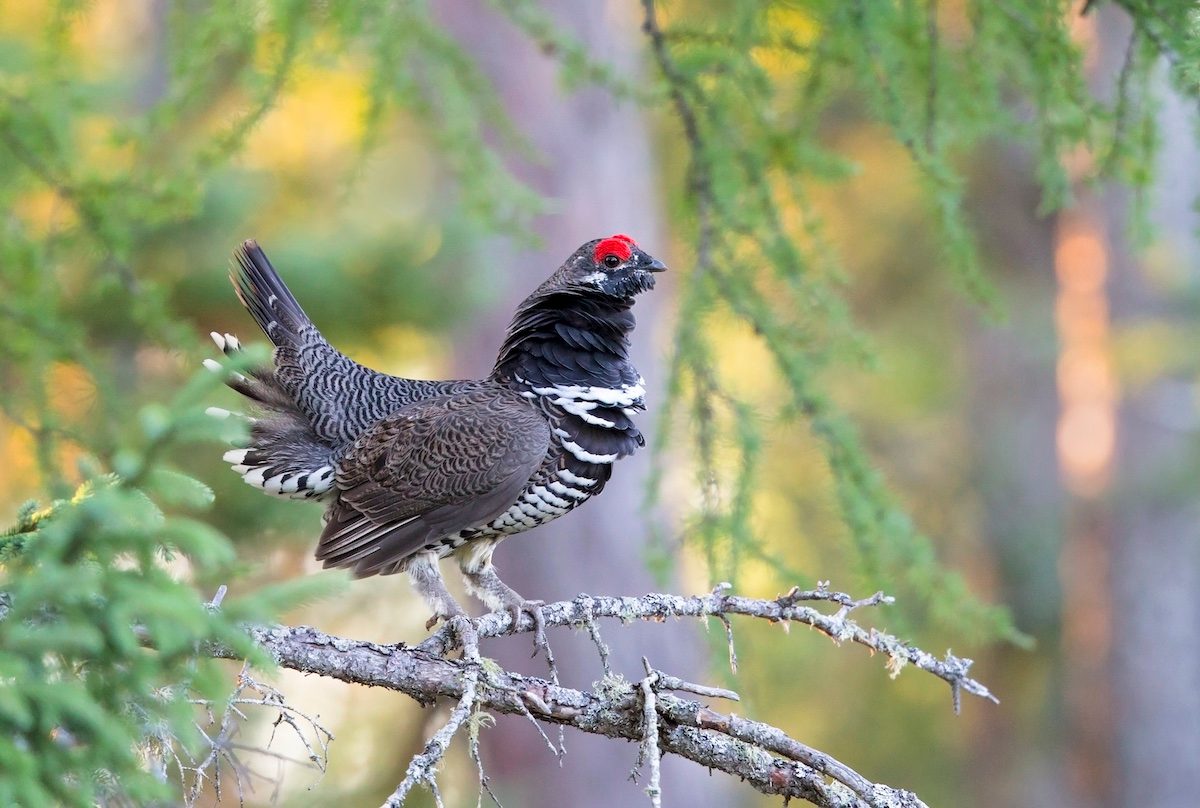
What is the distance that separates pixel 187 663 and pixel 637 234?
6927 millimetres

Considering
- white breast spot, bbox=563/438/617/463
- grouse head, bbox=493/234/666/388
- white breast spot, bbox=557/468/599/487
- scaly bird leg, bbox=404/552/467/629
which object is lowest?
scaly bird leg, bbox=404/552/467/629

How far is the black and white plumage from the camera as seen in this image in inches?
154

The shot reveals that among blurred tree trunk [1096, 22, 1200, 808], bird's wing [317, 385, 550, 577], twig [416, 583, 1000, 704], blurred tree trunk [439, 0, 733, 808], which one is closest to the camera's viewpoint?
twig [416, 583, 1000, 704]

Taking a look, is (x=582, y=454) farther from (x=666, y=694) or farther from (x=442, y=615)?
(x=666, y=694)

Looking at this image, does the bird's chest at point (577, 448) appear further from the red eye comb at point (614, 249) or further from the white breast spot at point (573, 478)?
the red eye comb at point (614, 249)

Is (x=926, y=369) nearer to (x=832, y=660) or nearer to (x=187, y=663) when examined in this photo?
(x=832, y=660)

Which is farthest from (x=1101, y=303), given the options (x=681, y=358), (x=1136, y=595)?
(x=681, y=358)

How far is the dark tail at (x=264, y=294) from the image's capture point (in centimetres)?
444

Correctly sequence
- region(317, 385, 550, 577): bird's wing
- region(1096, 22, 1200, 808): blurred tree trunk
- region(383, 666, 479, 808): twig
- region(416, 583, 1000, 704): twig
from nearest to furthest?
region(383, 666, 479, 808): twig, region(416, 583, 1000, 704): twig, region(317, 385, 550, 577): bird's wing, region(1096, 22, 1200, 808): blurred tree trunk

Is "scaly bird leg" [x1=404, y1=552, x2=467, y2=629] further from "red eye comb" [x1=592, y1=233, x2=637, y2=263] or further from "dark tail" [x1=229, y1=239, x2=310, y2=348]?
"red eye comb" [x1=592, y1=233, x2=637, y2=263]

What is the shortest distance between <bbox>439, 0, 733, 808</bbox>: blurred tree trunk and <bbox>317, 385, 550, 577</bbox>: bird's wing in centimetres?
397

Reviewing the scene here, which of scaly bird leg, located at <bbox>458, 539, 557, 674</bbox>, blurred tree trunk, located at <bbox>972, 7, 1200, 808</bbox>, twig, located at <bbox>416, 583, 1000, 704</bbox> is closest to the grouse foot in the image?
scaly bird leg, located at <bbox>458, 539, 557, 674</bbox>

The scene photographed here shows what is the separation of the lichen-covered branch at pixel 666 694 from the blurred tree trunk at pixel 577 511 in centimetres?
507

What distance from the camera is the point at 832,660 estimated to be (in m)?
13.5
